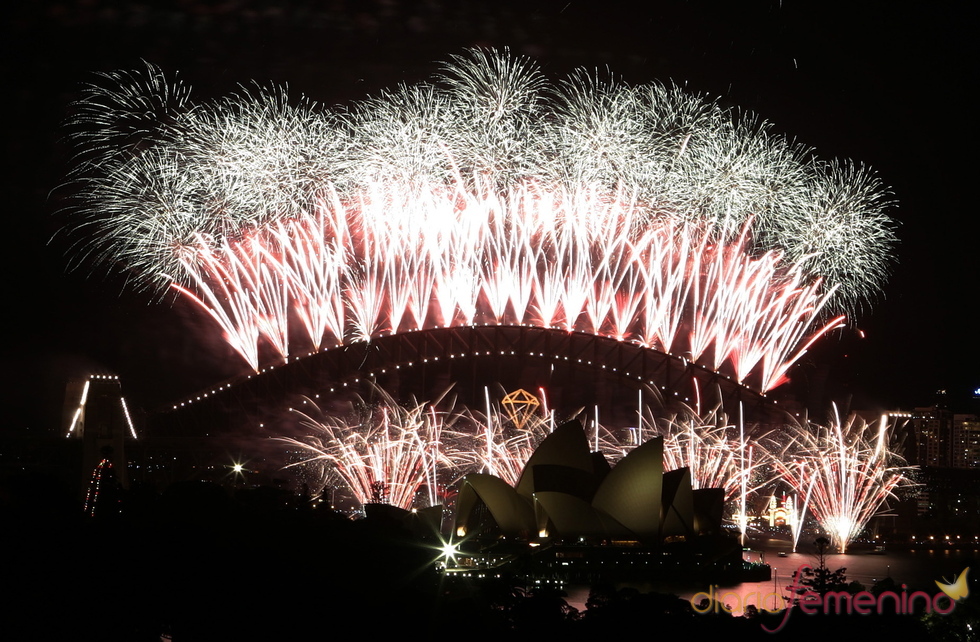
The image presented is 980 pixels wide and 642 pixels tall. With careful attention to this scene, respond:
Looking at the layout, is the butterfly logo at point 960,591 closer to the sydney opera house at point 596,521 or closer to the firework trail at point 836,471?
the sydney opera house at point 596,521

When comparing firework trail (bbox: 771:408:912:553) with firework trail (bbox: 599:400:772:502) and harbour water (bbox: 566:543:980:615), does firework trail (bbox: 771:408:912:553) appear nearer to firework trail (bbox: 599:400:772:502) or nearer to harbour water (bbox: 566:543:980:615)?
firework trail (bbox: 599:400:772:502)

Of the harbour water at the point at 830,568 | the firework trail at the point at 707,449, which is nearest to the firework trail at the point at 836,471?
the firework trail at the point at 707,449

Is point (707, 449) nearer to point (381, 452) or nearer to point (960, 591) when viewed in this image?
point (381, 452)

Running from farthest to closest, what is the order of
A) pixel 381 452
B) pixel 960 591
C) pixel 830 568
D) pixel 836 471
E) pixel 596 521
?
pixel 836 471, pixel 381 452, pixel 830 568, pixel 596 521, pixel 960 591

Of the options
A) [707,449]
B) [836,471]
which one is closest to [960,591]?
[836,471]

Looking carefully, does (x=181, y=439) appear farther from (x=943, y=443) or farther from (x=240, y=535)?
(x=943, y=443)

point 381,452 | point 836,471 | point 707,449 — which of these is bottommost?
point 381,452

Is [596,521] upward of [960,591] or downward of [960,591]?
upward
